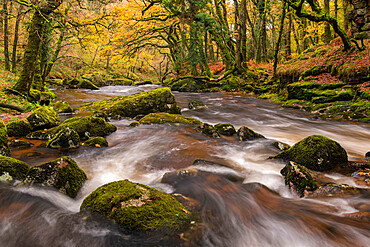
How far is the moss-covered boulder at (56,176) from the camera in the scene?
3.03 meters

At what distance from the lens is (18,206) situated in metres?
2.77

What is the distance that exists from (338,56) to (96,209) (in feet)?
47.6

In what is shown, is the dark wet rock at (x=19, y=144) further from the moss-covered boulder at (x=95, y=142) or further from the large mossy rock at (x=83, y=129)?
the moss-covered boulder at (x=95, y=142)

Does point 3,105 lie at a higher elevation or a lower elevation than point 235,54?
lower

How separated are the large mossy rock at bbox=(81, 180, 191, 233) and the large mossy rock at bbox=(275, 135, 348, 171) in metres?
2.92

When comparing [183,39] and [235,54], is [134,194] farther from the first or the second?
[183,39]

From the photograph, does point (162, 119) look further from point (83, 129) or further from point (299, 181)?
point (299, 181)

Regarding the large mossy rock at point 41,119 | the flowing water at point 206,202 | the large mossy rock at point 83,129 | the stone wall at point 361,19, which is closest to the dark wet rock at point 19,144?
the flowing water at point 206,202

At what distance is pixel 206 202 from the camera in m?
3.21

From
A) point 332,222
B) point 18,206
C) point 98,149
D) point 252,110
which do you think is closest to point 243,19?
point 252,110

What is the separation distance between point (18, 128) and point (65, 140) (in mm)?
1747

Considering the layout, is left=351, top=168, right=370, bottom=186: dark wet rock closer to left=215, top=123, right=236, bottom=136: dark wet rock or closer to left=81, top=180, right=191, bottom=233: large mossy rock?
left=81, top=180, right=191, bottom=233: large mossy rock

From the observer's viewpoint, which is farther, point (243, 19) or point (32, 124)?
point (243, 19)

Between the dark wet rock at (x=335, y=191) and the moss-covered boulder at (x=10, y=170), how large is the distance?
14.7 feet
